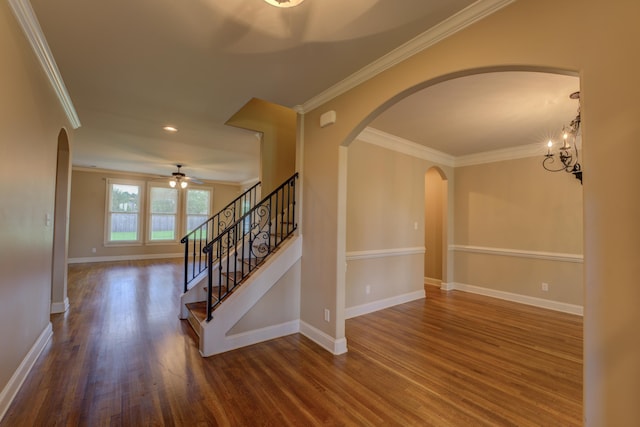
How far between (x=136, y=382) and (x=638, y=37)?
370cm

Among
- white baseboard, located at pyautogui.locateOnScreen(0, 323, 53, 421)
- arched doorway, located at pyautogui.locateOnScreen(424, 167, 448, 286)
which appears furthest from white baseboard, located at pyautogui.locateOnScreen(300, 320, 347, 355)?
arched doorway, located at pyautogui.locateOnScreen(424, 167, 448, 286)

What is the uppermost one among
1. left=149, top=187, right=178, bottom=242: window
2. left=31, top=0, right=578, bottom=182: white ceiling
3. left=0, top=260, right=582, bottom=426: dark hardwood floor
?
left=31, top=0, right=578, bottom=182: white ceiling

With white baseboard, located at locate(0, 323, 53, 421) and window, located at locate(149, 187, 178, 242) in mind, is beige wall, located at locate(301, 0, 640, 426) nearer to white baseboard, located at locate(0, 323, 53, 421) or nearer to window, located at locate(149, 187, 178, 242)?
white baseboard, located at locate(0, 323, 53, 421)

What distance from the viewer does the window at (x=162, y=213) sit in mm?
8469

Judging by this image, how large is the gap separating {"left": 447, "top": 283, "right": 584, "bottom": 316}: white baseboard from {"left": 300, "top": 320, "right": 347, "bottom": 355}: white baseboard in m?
3.50

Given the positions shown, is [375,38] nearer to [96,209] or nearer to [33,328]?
[33,328]

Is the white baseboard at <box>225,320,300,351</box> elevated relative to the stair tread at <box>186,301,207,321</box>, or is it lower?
lower

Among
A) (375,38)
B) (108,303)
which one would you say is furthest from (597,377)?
(108,303)

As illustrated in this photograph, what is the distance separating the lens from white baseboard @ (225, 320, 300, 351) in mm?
2721

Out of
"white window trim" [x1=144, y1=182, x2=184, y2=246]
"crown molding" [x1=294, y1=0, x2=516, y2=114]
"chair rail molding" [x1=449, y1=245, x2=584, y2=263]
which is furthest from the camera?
"white window trim" [x1=144, y1=182, x2=184, y2=246]

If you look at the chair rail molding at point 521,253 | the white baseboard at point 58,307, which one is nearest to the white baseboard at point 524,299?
the chair rail molding at point 521,253

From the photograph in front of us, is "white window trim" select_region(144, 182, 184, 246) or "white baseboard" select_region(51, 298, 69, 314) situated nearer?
"white baseboard" select_region(51, 298, 69, 314)

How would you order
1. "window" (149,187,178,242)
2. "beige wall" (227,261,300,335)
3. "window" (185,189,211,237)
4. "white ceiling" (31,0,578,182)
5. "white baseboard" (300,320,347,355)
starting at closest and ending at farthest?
"white ceiling" (31,0,578,182), "white baseboard" (300,320,347,355), "beige wall" (227,261,300,335), "window" (149,187,178,242), "window" (185,189,211,237)

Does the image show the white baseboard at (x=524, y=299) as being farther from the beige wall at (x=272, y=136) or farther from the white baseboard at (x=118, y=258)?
the white baseboard at (x=118, y=258)
